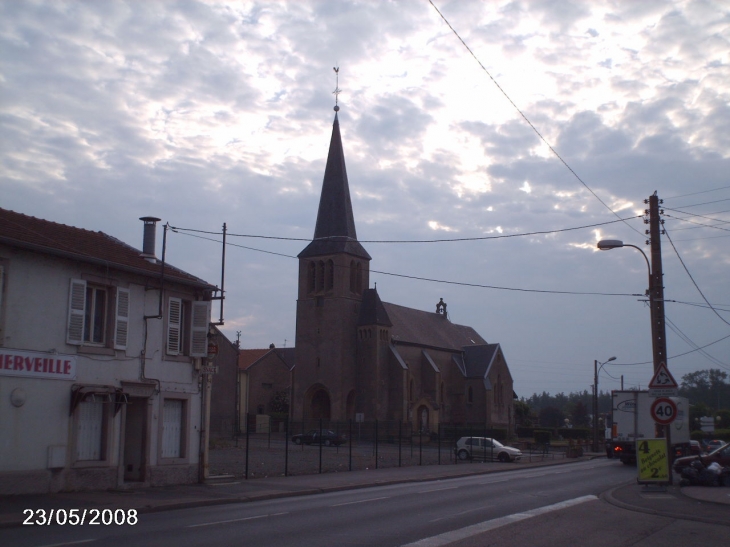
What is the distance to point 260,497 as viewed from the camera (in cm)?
1925

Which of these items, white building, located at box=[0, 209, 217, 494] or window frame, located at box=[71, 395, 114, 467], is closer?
white building, located at box=[0, 209, 217, 494]

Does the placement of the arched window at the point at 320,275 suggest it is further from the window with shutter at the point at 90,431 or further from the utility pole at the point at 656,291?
the window with shutter at the point at 90,431

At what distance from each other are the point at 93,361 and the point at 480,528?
11.3 meters

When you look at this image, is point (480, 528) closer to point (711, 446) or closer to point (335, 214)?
point (711, 446)

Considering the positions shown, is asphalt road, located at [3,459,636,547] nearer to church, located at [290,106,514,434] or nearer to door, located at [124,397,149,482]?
door, located at [124,397,149,482]

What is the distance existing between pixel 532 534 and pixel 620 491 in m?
8.65

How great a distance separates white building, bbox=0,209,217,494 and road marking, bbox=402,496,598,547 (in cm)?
1051

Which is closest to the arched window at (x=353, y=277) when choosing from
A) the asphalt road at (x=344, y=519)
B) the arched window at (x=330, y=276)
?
the arched window at (x=330, y=276)

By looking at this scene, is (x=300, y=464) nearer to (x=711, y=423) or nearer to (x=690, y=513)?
(x=690, y=513)

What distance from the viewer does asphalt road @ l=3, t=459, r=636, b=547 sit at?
11.5 m

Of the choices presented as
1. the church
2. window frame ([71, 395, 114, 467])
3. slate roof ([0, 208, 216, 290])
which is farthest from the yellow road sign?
the church

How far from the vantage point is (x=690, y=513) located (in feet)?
48.9

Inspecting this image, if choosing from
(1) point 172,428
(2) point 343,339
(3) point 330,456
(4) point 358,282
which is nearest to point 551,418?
(4) point 358,282

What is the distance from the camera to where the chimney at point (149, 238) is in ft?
76.4
